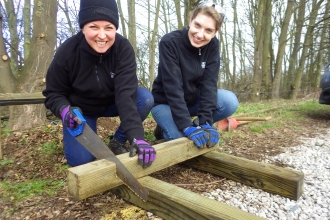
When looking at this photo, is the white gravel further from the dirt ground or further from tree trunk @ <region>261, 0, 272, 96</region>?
tree trunk @ <region>261, 0, 272, 96</region>

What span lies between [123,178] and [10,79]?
4.20 meters

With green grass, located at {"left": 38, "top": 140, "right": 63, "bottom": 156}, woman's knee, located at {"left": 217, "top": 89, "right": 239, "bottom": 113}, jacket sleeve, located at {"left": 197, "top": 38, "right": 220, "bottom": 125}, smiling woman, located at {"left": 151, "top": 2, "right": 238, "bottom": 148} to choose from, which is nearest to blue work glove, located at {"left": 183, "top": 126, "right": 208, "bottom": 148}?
smiling woman, located at {"left": 151, "top": 2, "right": 238, "bottom": 148}

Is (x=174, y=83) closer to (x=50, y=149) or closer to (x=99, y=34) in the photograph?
(x=99, y=34)

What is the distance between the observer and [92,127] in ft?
9.54

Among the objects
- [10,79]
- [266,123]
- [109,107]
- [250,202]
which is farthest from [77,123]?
[266,123]

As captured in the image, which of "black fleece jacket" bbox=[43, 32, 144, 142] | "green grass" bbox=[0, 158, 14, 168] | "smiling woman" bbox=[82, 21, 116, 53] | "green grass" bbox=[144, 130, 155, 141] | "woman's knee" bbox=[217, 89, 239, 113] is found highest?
"smiling woman" bbox=[82, 21, 116, 53]

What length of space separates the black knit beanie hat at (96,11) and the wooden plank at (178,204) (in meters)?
1.33

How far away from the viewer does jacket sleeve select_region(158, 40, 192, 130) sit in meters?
2.68

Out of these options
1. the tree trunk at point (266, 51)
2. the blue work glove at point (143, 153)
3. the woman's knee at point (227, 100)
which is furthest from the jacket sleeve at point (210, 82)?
the tree trunk at point (266, 51)

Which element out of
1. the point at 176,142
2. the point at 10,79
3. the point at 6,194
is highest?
the point at 10,79

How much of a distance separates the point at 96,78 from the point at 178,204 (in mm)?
1396

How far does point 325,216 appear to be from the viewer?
1.99 meters

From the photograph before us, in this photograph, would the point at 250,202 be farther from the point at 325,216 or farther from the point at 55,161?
the point at 55,161

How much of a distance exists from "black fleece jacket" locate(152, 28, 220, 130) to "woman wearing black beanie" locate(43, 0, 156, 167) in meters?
0.31
